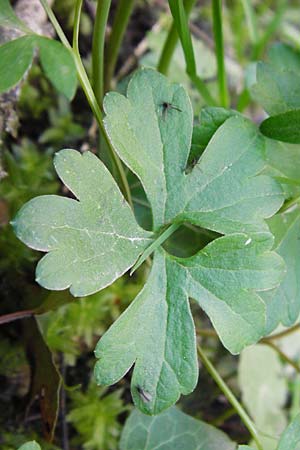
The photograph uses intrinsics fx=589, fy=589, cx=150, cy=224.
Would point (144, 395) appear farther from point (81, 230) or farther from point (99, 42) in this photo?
point (99, 42)

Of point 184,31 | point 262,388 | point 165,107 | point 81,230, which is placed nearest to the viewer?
point 81,230

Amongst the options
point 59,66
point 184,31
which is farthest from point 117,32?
point 59,66

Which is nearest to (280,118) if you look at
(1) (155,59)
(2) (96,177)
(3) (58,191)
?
(2) (96,177)

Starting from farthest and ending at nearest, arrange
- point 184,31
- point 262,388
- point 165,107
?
point 262,388
point 184,31
point 165,107

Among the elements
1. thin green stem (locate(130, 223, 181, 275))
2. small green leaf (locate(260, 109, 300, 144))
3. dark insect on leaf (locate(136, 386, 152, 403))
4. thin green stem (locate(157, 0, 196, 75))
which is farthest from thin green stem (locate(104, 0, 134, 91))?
dark insect on leaf (locate(136, 386, 152, 403))

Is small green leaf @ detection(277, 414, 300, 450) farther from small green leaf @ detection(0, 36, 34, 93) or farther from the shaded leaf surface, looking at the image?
small green leaf @ detection(0, 36, 34, 93)

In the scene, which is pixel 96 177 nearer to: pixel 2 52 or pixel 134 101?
pixel 134 101
